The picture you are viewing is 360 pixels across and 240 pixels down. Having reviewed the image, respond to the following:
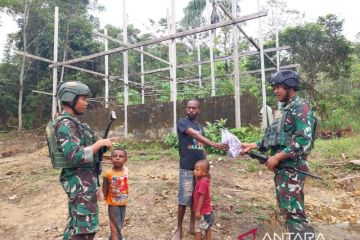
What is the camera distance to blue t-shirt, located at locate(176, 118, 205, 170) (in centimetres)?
356

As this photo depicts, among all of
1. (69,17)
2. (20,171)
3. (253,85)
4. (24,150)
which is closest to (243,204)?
(20,171)

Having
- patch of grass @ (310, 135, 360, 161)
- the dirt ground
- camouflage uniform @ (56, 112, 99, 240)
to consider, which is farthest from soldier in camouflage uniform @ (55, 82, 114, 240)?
patch of grass @ (310, 135, 360, 161)

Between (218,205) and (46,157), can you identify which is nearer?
(218,205)

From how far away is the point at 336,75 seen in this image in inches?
567

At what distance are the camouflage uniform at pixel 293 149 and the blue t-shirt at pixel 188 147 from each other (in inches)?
38.6

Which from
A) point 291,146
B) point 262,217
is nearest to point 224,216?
point 262,217

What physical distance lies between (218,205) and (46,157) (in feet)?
25.1

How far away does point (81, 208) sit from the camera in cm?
250

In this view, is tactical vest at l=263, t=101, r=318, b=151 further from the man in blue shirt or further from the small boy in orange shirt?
the small boy in orange shirt

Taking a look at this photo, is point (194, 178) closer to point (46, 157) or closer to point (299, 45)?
point (46, 157)

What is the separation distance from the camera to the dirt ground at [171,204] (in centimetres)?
406

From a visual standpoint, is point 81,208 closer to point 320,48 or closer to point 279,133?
point 279,133

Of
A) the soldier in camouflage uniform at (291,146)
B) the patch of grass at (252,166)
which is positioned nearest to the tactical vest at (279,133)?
the soldier in camouflage uniform at (291,146)

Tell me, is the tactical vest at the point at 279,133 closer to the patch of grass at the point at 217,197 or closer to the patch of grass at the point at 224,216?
the patch of grass at the point at 224,216
